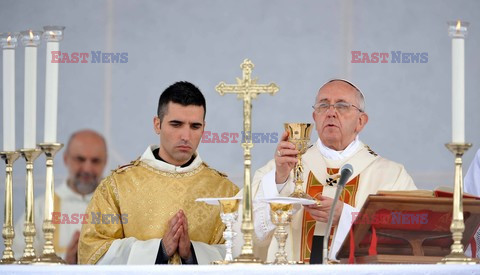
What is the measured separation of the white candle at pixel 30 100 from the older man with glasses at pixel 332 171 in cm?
137

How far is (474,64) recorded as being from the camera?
9.38m

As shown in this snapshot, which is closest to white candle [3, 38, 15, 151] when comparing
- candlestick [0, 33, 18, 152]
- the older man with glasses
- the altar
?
candlestick [0, 33, 18, 152]

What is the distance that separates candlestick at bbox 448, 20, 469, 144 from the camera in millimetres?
4660

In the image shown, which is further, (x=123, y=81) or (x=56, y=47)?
(x=123, y=81)

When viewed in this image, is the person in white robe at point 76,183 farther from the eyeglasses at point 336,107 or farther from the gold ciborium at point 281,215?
the gold ciborium at point 281,215

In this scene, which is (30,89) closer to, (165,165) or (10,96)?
(10,96)

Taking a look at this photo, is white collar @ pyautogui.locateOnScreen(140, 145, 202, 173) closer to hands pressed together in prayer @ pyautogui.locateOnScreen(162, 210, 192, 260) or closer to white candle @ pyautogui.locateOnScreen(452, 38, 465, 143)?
hands pressed together in prayer @ pyautogui.locateOnScreen(162, 210, 192, 260)

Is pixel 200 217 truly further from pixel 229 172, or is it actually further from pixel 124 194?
pixel 229 172

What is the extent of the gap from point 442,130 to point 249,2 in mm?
1836

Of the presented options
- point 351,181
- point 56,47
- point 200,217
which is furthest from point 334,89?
point 56,47

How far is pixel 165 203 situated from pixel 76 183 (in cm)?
274

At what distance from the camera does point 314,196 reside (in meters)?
6.34
